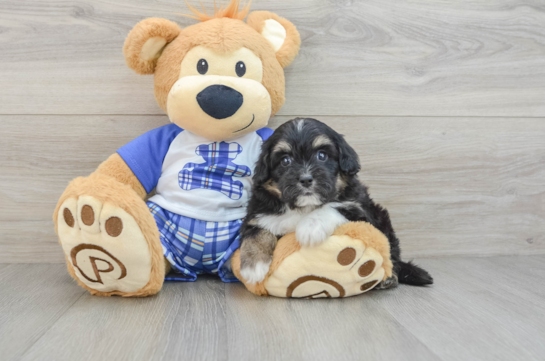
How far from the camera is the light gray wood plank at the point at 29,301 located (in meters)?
1.29

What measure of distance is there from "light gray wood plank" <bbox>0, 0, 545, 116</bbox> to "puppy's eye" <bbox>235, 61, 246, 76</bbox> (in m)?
0.53

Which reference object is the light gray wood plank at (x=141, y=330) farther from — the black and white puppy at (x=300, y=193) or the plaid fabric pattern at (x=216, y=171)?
the plaid fabric pattern at (x=216, y=171)

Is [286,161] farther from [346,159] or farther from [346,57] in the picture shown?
[346,57]

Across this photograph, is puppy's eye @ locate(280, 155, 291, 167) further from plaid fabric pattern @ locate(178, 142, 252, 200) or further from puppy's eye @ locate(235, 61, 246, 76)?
puppy's eye @ locate(235, 61, 246, 76)

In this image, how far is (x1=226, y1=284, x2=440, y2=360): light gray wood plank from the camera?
3.91 ft

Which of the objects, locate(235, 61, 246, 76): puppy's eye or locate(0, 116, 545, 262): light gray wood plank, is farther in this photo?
locate(0, 116, 545, 262): light gray wood plank

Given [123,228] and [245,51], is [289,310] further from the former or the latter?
[245,51]

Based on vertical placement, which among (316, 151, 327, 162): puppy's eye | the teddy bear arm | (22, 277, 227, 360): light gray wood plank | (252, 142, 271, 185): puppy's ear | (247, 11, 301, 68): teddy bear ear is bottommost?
(22, 277, 227, 360): light gray wood plank

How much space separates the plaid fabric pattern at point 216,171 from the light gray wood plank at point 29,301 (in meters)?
0.70

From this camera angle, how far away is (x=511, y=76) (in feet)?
8.00

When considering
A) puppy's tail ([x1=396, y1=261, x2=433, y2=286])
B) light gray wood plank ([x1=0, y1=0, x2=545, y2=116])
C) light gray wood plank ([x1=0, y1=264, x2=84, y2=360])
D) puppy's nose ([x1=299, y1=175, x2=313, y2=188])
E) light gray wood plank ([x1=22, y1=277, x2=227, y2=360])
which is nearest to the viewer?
light gray wood plank ([x1=22, y1=277, x2=227, y2=360])

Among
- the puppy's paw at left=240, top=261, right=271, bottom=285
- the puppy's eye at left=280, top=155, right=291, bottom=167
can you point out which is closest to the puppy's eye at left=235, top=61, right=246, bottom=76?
the puppy's eye at left=280, top=155, right=291, bottom=167

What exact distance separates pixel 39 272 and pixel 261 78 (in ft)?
5.03

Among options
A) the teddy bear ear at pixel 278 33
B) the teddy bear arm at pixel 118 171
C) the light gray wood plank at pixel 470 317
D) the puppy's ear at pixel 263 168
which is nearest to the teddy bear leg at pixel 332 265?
the light gray wood plank at pixel 470 317
